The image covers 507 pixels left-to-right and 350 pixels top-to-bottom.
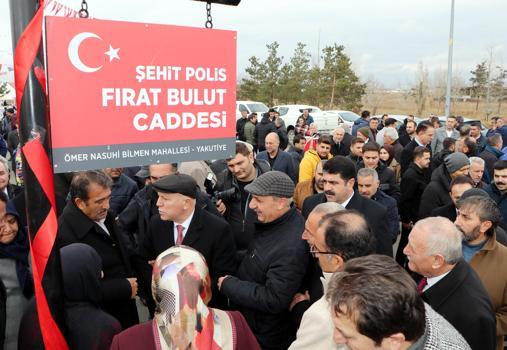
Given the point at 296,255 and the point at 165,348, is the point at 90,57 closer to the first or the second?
the point at 165,348

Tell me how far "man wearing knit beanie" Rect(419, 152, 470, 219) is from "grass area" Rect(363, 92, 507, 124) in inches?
1293

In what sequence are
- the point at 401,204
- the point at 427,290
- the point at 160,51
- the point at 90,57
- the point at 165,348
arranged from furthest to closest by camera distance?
the point at 401,204
the point at 427,290
the point at 160,51
the point at 90,57
the point at 165,348

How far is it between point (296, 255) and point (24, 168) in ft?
5.21

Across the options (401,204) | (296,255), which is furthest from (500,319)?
(401,204)

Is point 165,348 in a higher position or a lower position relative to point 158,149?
lower

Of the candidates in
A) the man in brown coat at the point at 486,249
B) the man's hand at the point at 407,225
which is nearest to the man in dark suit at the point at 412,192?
the man's hand at the point at 407,225

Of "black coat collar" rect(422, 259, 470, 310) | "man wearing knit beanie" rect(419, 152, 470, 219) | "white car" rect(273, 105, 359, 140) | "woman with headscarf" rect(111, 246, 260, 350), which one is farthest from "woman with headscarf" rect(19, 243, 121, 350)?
"white car" rect(273, 105, 359, 140)

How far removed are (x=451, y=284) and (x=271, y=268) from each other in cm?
100

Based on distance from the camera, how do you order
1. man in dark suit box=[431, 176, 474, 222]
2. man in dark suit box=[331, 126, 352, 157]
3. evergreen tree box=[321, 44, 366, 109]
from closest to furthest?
man in dark suit box=[431, 176, 474, 222] → man in dark suit box=[331, 126, 352, 157] → evergreen tree box=[321, 44, 366, 109]

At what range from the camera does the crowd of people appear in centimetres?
168

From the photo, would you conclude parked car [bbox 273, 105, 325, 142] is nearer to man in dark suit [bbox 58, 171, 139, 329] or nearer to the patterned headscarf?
man in dark suit [bbox 58, 171, 139, 329]

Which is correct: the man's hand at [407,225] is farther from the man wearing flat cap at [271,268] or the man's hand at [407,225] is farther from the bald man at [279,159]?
the man wearing flat cap at [271,268]

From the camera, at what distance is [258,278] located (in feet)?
9.29

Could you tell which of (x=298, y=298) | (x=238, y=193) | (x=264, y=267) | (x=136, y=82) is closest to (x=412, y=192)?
(x=238, y=193)
